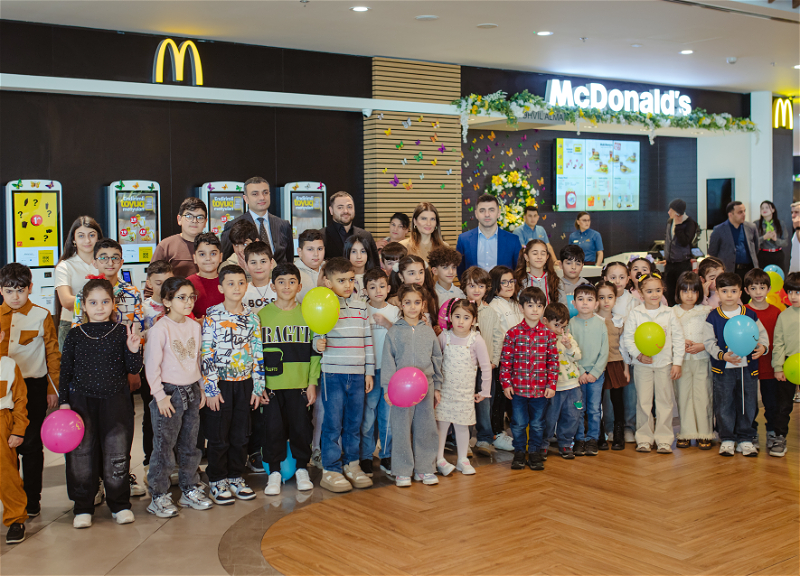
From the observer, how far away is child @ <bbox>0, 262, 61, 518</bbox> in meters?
3.91

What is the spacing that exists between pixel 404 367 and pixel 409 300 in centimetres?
40

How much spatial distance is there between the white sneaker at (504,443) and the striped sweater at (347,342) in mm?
1309

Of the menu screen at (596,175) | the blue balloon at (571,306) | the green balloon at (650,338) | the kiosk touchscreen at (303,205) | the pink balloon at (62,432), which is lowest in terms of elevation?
the pink balloon at (62,432)

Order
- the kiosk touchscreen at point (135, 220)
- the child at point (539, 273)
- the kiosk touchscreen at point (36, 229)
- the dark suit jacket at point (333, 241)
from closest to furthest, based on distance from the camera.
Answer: the child at point (539, 273)
the dark suit jacket at point (333, 241)
the kiosk touchscreen at point (36, 229)
the kiosk touchscreen at point (135, 220)

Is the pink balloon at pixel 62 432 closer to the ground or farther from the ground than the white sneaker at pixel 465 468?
farther from the ground

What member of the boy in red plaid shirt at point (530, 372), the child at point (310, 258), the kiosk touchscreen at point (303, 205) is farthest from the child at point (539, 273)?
the kiosk touchscreen at point (303, 205)

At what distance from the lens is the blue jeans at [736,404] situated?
5.02 meters

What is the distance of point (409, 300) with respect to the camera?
4445 mm

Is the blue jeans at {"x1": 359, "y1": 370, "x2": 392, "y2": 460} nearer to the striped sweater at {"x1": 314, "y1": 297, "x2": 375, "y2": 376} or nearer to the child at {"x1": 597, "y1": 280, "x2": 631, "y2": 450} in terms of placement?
the striped sweater at {"x1": 314, "y1": 297, "x2": 375, "y2": 376}

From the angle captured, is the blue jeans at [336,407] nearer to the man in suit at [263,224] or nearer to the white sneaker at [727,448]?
the man in suit at [263,224]

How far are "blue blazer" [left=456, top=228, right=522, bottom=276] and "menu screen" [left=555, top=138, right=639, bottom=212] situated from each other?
549 cm

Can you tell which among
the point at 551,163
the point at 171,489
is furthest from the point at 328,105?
the point at 171,489

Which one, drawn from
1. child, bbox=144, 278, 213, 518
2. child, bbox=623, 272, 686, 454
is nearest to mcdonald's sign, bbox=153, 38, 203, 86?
child, bbox=144, 278, 213, 518

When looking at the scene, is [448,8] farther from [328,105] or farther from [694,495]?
Answer: [694,495]
